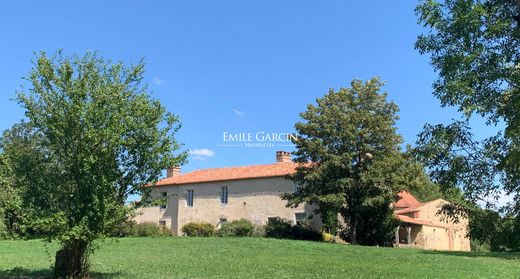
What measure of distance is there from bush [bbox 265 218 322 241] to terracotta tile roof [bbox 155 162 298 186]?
5218 millimetres

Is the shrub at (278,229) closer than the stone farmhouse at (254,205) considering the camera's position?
Yes

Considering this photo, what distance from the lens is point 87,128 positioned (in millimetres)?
10672

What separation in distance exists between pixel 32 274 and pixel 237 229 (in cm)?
2480

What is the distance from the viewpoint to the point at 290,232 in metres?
34.6

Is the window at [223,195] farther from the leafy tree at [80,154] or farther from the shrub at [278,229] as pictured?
the leafy tree at [80,154]

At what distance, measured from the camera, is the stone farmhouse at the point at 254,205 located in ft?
133

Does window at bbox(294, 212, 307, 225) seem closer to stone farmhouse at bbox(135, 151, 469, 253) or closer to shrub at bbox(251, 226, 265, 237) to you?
stone farmhouse at bbox(135, 151, 469, 253)

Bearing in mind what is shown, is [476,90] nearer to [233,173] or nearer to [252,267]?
[252,267]

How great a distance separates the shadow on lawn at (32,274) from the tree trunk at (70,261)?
2.28 ft

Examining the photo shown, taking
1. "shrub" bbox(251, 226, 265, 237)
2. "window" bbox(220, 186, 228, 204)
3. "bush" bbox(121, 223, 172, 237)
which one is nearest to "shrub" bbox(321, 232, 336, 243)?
"shrub" bbox(251, 226, 265, 237)

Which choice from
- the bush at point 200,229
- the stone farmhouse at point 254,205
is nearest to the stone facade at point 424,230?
the stone farmhouse at point 254,205

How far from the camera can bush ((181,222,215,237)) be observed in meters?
39.5

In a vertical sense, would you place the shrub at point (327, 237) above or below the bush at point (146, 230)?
below

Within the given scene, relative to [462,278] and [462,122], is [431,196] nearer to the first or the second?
[462,278]
